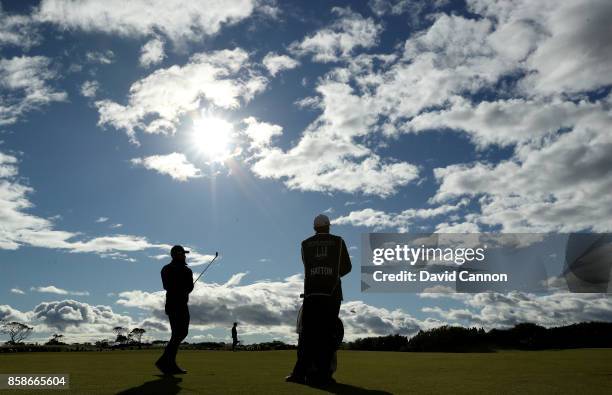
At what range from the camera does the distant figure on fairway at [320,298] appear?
8207 millimetres

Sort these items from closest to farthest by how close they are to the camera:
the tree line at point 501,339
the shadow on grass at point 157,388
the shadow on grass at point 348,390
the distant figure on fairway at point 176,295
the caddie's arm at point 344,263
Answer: the shadow on grass at point 157,388 → the shadow on grass at point 348,390 → the caddie's arm at point 344,263 → the distant figure on fairway at point 176,295 → the tree line at point 501,339

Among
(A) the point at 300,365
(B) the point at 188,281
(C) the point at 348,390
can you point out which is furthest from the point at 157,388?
(B) the point at 188,281

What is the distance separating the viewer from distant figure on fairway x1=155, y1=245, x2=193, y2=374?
10.3m

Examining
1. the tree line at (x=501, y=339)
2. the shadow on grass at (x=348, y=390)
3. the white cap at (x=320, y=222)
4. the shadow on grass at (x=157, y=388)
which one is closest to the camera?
the shadow on grass at (x=157, y=388)

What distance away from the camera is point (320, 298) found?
8445 millimetres

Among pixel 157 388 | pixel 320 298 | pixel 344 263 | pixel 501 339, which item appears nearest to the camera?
pixel 157 388

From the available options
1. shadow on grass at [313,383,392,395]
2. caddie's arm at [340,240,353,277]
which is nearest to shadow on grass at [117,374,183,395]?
shadow on grass at [313,383,392,395]

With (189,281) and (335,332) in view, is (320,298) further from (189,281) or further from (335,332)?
(189,281)

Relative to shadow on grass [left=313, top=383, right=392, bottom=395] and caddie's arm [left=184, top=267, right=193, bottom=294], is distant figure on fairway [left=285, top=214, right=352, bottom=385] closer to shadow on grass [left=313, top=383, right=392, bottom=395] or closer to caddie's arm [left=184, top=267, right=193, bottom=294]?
shadow on grass [left=313, top=383, right=392, bottom=395]

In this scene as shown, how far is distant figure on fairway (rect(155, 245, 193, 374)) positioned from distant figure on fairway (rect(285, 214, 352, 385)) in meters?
2.82

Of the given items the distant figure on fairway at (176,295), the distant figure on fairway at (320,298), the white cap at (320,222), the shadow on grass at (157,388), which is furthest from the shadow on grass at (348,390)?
the distant figure on fairway at (176,295)

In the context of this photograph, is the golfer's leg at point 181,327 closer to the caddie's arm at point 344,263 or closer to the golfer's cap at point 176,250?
the golfer's cap at point 176,250

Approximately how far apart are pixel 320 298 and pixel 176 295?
3.28 meters

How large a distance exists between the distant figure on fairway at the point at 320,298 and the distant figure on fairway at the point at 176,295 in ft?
9.26
